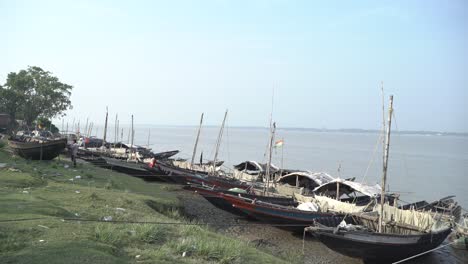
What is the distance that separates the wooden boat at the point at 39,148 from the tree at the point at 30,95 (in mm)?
20934

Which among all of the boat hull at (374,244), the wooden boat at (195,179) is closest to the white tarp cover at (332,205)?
the boat hull at (374,244)

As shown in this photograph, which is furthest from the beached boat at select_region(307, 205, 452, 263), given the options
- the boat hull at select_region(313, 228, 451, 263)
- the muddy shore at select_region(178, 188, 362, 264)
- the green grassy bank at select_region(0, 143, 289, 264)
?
the green grassy bank at select_region(0, 143, 289, 264)

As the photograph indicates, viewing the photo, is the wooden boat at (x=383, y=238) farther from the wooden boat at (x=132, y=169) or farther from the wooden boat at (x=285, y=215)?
the wooden boat at (x=132, y=169)

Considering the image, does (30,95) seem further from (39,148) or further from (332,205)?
(332,205)

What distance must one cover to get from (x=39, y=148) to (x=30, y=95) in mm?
23578

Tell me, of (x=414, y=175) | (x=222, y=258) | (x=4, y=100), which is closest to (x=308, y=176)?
(x=222, y=258)

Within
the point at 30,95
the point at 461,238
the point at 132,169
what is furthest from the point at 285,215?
the point at 30,95

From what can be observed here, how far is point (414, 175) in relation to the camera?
41.4 metres

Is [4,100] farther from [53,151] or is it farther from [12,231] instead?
[12,231]

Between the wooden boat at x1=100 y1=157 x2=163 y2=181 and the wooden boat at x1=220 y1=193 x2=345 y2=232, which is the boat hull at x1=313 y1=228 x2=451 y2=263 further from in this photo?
the wooden boat at x1=100 y1=157 x2=163 y2=181

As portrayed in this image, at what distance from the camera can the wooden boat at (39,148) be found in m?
21.0

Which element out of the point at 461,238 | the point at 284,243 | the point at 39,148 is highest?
the point at 39,148

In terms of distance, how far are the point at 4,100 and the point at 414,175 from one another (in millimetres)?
48150

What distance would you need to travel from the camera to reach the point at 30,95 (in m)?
40.7
